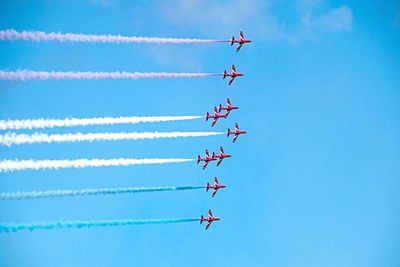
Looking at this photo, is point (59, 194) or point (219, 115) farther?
point (219, 115)

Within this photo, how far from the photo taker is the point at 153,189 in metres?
75.5

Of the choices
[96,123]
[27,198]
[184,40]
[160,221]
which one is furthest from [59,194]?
[184,40]

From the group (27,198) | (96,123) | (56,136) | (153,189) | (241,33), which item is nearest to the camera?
(27,198)

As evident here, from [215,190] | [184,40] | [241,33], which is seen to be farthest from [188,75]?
[215,190]

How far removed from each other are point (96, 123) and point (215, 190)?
2840 cm

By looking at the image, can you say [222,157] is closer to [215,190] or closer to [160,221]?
[215,190]

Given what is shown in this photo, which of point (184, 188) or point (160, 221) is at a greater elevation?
point (184, 188)

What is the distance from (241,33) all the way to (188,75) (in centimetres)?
1393

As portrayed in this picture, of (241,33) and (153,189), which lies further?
(241,33)

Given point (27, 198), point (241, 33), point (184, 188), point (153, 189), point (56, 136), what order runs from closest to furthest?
1. point (27, 198)
2. point (56, 136)
3. point (153, 189)
4. point (184, 188)
5. point (241, 33)

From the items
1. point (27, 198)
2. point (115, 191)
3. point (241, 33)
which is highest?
point (241, 33)

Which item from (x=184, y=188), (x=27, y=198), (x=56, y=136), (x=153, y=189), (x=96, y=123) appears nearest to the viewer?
(x=27, y=198)

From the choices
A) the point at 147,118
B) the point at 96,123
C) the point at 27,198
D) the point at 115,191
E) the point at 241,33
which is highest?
the point at 241,33

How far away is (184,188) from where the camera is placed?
80.6 metres
